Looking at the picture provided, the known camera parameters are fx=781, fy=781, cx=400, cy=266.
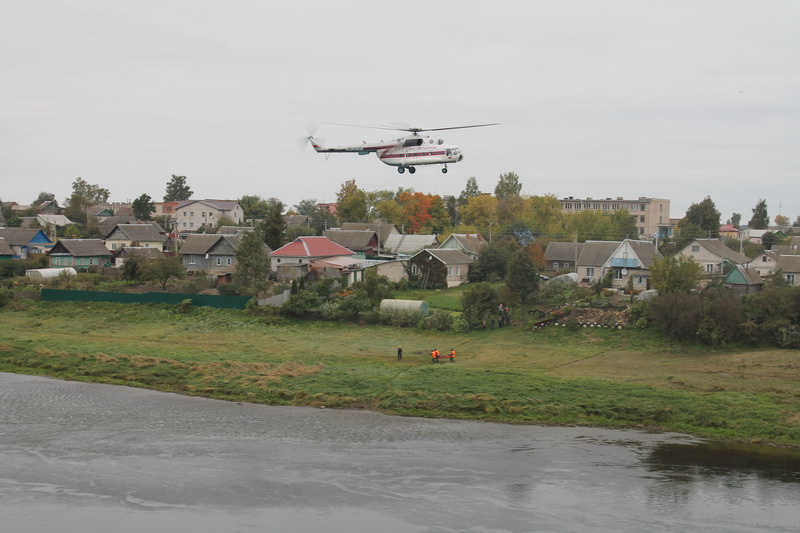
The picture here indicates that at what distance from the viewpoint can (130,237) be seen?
69.4m

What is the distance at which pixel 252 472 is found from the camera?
21.0 m

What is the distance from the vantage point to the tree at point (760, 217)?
122 meters

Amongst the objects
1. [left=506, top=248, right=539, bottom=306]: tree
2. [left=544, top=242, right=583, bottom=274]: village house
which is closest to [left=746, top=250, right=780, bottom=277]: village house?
[left=544, top=242, right=583, bottom=274]: village house

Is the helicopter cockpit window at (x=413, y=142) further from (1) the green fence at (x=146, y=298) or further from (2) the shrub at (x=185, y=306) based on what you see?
(2) the shrub at (x=185, y=306)

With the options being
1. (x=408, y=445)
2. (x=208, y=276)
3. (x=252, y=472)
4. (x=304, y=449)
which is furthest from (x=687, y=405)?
(x=208, y=276)

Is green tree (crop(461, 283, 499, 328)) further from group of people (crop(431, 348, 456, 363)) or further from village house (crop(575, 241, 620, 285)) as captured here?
village house (crop(575, 241, 620, 285))

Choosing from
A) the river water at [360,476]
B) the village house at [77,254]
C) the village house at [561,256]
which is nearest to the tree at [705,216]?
the village house at [561,256]

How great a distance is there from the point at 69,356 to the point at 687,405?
2547 centimetres

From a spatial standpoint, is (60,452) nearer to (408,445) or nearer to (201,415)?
(201,415)

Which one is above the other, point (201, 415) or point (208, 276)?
point (208, 276)

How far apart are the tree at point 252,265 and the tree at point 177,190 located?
9563cm

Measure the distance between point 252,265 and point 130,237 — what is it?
28817 millimetres

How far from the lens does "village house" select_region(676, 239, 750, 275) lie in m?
52.0

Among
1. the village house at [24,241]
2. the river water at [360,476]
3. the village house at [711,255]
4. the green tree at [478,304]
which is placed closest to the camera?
the river water at [360,476]
